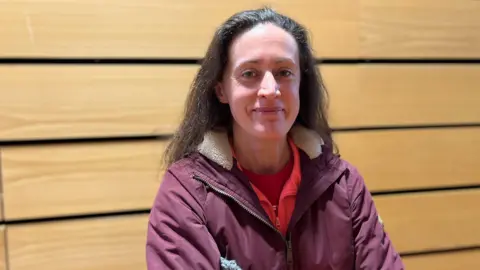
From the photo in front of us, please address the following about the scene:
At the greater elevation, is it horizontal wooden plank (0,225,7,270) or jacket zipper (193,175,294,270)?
jacket zipper (193,175,294,270)

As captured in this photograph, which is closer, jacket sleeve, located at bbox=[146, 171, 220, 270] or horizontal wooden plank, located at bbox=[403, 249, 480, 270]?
jacket sleeve, located at bbox=[146, 171, 220, 270]

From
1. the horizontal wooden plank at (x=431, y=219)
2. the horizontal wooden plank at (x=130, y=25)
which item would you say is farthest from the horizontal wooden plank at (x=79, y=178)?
the horizontal wooden plank at (x=431, y=219)

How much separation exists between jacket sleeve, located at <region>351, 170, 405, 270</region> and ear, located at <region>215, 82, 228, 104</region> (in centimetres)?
38

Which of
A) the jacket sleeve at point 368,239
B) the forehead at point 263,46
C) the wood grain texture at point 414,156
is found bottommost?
the wood grain texture at point 414,156

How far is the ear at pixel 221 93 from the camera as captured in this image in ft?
4.58

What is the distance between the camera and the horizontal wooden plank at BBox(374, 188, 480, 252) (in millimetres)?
2158

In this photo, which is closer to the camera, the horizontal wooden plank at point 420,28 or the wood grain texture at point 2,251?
the wood grain texture at point 2,251

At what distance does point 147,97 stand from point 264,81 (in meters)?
0.68

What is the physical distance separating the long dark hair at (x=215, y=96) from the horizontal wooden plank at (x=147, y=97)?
16.0 inches

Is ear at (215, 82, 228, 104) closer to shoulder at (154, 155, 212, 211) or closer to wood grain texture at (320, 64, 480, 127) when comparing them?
shoulder at (154, 155, 212, 211)

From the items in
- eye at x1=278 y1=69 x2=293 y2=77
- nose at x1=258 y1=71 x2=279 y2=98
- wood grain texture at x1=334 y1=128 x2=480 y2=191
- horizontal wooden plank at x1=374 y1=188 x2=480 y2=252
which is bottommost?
horizontal wooden plank at x1=374 y1=188 x2=480 y2=252

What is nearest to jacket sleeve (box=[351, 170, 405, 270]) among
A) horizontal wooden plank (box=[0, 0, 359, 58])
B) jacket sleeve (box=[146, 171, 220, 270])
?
jacket sleeve (box=[146, 171, 220, 270])

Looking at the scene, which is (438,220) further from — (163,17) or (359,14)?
(163,17)

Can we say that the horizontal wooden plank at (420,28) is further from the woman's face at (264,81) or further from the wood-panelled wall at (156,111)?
the woman's face at (264,81)
